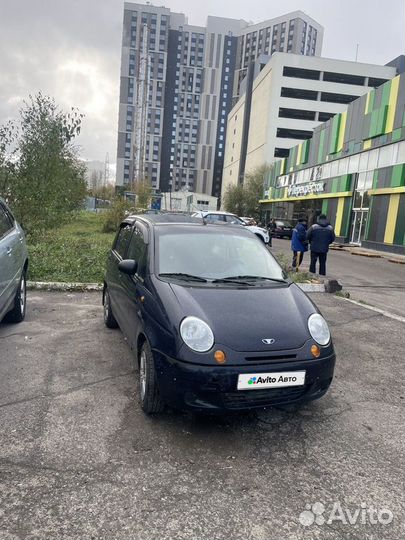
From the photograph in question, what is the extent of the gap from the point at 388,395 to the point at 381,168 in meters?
24.0

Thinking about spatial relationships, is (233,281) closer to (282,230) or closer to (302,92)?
(282,230)

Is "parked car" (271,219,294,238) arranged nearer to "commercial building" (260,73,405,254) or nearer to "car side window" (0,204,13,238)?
"commercial building" (260,73,405,254)

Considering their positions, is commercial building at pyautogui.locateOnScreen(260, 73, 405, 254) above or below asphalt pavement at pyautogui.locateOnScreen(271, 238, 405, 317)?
above

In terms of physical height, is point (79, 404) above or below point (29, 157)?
below

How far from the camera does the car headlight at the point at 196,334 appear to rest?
10.4ft

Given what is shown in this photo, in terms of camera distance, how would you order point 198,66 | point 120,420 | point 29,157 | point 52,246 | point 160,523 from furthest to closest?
point 198,66
point 52,246
point 29,157
point 120,420
point 160,523

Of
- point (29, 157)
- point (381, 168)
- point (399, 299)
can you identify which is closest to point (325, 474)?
point (399, 299)

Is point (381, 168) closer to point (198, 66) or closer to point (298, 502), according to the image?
point (298, 502)

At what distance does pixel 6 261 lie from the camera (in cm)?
506

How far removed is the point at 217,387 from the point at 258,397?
1.09 ft

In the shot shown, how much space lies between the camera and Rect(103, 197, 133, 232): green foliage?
22141mm

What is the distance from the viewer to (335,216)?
31375 mm

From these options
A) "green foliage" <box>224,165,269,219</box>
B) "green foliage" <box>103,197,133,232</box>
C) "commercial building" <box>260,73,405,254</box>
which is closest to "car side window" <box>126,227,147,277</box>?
"green foliage" <box>103,197,133,232</box>

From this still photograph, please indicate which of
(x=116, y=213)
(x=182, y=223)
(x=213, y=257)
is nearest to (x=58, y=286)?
(x=182, y=223)
